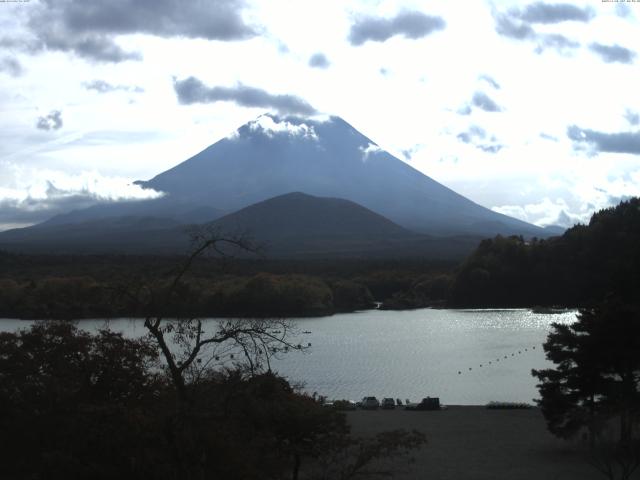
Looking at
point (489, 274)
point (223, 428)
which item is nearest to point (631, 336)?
point (223, 428)

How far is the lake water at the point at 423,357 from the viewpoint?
20.5 meters

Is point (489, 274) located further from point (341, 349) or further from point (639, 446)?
point (639, 446)

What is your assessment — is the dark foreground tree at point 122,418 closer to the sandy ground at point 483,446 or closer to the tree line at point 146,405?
the tree line at point 146,405

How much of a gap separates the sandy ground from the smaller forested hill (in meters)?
28.6

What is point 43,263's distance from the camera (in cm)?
5928

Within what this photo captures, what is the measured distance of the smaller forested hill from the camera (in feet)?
142

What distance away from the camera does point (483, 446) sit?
13.0 meters

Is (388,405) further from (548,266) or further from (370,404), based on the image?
(548,266)

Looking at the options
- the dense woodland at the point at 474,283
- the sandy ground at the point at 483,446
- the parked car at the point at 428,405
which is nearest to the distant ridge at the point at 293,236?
the dense woodland at the point at 474,283

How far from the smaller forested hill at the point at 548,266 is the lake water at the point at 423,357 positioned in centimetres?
452

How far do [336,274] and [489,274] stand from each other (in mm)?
15548

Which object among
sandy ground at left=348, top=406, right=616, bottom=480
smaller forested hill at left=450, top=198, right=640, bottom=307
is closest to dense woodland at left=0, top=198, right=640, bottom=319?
smaller forested hill at left=450, top=198, right=640, bottom=307

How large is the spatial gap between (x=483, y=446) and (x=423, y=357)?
44.0ft

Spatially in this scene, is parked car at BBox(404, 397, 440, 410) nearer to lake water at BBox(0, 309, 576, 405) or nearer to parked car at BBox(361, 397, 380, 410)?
parked car at BBox(361, 397, 380, 410)
